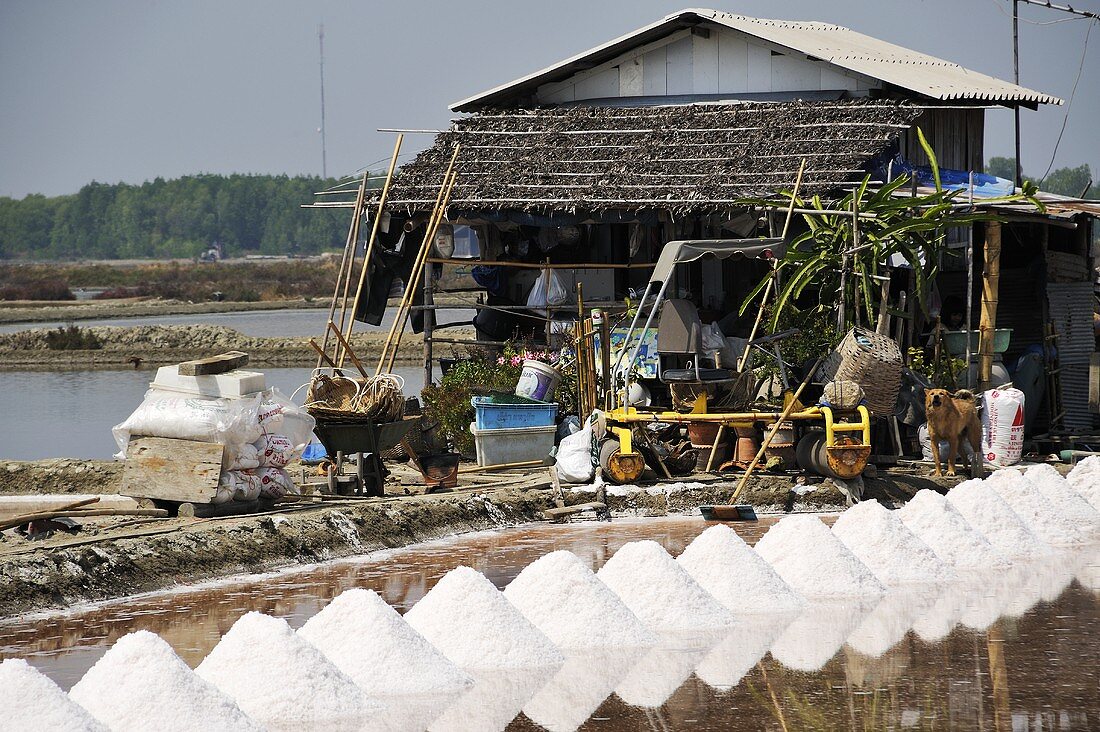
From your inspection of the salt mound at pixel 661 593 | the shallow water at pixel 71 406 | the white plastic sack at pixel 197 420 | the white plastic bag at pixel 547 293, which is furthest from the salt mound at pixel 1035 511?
the shallow water at pixel 71 406

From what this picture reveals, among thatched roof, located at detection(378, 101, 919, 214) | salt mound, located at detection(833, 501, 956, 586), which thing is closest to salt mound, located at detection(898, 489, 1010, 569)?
salt mound, located at detection(833, 501, 956, 586)

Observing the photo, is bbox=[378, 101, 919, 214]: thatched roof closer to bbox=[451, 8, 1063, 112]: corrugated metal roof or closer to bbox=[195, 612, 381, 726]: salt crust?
bbox=[451, 8, 1063, 112]: corrugated metal roof

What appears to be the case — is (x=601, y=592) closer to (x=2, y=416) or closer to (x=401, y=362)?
(x=2, y=416)

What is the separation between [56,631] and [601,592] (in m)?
3.30

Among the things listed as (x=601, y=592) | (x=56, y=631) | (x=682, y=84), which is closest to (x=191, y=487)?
(x=56, y=631)

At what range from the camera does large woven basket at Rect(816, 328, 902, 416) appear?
13.9m

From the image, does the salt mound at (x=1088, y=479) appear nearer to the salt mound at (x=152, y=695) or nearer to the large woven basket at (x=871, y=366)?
the large woven basket at (x=871, y=366)

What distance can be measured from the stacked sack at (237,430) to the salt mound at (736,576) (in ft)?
12.4

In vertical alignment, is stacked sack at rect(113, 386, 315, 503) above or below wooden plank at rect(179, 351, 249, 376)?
below

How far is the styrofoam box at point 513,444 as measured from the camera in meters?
15.8

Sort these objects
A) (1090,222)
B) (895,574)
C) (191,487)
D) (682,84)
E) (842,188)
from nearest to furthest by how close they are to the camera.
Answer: (895,574) < (191,487) < (842,188) < (1090,222) < (682,84)

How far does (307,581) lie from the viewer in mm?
10805

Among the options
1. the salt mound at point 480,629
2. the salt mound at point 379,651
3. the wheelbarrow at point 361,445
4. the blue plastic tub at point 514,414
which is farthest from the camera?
the blue plastic tub at point 514,414

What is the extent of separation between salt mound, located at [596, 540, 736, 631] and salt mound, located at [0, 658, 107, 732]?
375cm
